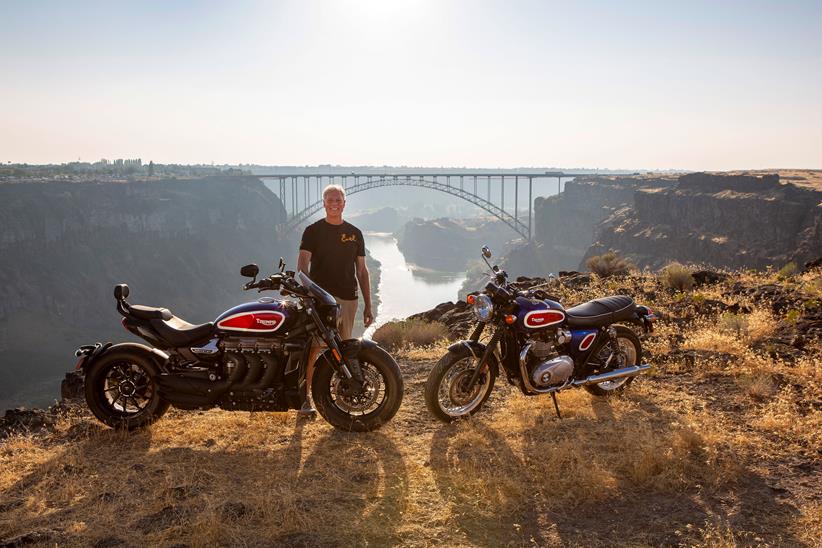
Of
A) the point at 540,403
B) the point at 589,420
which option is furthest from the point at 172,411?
the point at 589,420

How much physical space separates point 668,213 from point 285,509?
9630 cm

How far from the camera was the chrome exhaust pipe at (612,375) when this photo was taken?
6051mm

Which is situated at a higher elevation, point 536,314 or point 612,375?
point 536,314

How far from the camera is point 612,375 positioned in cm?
618

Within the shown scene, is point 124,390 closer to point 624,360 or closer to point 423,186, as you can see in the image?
point 624,360

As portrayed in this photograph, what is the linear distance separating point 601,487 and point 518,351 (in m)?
1.60

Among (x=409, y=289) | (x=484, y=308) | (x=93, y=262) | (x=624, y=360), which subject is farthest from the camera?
(x=409, y=289)

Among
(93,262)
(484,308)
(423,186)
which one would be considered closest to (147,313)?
(484,308)

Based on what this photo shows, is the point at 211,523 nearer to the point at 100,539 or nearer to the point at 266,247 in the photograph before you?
the point at 100,539

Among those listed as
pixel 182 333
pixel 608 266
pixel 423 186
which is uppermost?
pixel 423 186

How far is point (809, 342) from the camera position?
25.7ft

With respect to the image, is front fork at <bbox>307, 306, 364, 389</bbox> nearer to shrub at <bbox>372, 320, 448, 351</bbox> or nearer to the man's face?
the man's face

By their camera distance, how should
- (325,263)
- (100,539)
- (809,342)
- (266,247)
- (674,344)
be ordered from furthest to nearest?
(266,247), (674,344), (809,342), (325,263), (100,539)

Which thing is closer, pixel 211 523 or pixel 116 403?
pixel 211 523
